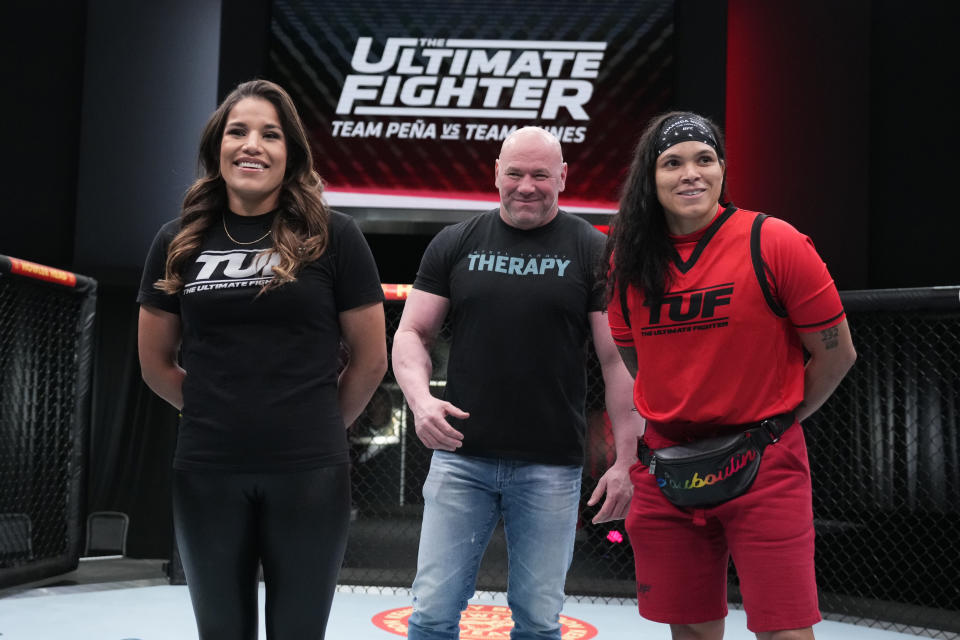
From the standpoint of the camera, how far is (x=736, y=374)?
159 centimetres

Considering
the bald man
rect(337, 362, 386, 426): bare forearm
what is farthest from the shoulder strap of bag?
rect(337, 362, 386, 426): bare forearm

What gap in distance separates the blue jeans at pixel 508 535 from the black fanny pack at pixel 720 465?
38cm

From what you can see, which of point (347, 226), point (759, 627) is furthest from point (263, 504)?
point (759, 627)

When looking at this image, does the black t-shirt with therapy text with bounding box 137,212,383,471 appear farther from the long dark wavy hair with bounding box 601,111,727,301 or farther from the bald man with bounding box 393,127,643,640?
the long dark wavy hair with bounding box 601,111,727,301

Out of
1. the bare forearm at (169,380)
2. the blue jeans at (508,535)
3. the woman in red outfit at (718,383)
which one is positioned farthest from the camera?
the blue jeans at (508,535)

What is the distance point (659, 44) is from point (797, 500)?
13.2 ft

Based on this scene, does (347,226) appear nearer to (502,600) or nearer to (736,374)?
(736,374)

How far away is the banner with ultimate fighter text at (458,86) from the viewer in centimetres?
508

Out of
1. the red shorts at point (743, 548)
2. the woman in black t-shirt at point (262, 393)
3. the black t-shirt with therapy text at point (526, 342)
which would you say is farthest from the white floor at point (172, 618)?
the woman in black t-shirt at point (262, 393)

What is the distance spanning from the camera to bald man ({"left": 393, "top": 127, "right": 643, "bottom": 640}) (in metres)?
1.94

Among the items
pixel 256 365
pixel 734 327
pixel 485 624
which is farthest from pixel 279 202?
pixel 485 624

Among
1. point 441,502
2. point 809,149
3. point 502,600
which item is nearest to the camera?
point 441,502

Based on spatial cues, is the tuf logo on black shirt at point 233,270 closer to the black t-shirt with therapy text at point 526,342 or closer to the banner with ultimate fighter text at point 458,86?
the black t-shirt with therapy text at point 526,342

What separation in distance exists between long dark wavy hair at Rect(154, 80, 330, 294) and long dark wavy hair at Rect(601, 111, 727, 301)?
63 centimetres
